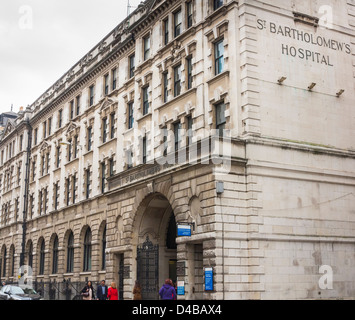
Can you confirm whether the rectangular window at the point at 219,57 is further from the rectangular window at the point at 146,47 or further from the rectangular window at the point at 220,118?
the rectangular window at the point at 146,47

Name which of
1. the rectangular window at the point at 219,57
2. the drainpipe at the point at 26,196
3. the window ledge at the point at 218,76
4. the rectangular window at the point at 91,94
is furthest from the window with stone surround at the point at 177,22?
the drainpipe at the point at 26,196

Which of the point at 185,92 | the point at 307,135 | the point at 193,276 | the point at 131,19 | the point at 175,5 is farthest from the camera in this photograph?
the point at 131,19

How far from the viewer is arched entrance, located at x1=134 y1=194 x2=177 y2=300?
30.7 meters

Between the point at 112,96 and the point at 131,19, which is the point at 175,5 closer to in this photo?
the point at 131,19

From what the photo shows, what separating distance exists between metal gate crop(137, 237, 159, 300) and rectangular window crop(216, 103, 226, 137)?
853 cm

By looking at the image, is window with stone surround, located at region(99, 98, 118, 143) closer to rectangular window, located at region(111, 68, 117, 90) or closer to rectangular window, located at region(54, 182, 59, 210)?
rectangular window, located at region(111, 68, 117, 90)

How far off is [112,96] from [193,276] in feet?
64.7

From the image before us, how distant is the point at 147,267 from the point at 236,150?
10.3 m

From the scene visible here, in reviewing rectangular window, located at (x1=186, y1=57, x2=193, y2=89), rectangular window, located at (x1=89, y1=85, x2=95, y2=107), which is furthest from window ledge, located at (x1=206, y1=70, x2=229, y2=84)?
rectangular window, located at (x1=89, y1=85, x2=95, y2=107)

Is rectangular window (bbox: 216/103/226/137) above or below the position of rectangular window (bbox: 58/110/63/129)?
below

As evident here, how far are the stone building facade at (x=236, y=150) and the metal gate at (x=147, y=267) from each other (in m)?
0.09
